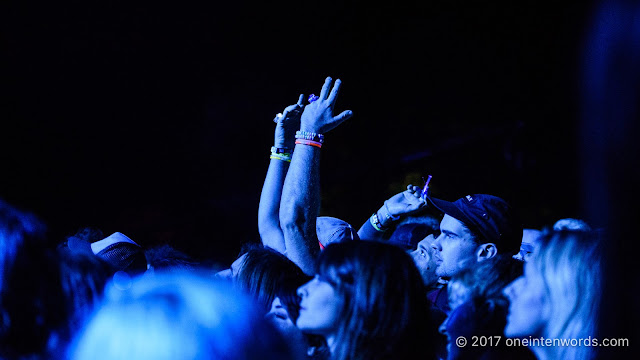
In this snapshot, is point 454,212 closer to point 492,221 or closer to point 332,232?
point 492,221

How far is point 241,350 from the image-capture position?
4.84ft

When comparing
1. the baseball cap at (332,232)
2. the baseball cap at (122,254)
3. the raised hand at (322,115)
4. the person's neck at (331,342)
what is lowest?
the baseball cap at (122,254)

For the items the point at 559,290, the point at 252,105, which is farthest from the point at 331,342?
the point at 252,105

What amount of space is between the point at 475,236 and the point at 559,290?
1.12 metres

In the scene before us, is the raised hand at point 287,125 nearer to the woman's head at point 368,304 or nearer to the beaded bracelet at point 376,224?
the beaded bracelet at point 376,224

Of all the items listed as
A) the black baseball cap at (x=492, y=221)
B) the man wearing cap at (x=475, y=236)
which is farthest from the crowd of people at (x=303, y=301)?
the black baseball cap at (x=492, y=221)

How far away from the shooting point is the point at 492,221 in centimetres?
311

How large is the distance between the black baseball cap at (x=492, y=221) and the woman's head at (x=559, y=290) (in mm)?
964

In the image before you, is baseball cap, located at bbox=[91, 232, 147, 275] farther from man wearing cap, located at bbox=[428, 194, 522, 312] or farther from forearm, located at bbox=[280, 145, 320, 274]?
man wearing cap, located at bbox=[428, 194, 522, 312]

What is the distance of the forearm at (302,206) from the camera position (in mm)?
2662

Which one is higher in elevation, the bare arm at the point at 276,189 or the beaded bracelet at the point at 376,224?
the bare arm at the point at 276,189

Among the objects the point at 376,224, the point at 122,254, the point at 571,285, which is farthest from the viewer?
the point at 122,254

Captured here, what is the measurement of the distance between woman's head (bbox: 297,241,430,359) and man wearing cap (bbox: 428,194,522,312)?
107cm

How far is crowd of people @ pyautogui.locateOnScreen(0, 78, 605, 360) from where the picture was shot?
4.92 feet
